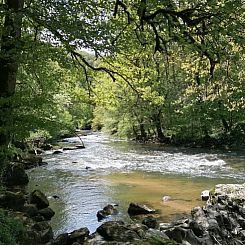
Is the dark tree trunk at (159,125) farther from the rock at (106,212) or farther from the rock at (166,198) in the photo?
the rock at (106,212)

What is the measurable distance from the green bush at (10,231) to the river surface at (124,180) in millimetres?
2840

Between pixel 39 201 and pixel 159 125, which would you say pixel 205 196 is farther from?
Result: pixel 159 125

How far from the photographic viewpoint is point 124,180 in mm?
16781

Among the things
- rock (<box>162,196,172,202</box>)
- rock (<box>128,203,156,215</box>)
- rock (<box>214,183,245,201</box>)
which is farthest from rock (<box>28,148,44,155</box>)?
rock (<box>214,183,245,201</box>)

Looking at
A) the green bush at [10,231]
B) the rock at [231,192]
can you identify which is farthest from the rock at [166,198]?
the green bush at [10,231]

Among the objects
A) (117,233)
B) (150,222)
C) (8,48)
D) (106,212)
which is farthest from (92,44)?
(106,212)

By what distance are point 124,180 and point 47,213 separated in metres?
6.07

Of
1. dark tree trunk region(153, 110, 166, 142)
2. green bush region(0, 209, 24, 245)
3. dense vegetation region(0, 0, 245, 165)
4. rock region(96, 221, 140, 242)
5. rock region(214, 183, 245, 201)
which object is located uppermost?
dense vegetation region(0, 0, 245, 165)

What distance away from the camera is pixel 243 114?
31234 mm

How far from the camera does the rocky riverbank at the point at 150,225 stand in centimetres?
729

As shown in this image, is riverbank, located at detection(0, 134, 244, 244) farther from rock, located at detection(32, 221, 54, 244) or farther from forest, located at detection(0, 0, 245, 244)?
forest, located at detection(0, 0, 245, 244)

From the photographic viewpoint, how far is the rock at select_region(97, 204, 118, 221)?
11130 millimetres

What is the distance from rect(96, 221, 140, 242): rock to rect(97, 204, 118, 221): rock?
138 inches

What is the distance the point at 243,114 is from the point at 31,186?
21019mm
